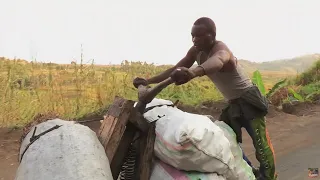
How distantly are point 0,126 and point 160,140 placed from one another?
505 cm

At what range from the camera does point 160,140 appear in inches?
94.7

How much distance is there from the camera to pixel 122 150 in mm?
2482

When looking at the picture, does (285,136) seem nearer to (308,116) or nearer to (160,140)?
(308,116)

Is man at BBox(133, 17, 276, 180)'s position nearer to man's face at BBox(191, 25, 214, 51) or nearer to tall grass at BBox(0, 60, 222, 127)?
man's face at BBox(191, 25, 214, 51)

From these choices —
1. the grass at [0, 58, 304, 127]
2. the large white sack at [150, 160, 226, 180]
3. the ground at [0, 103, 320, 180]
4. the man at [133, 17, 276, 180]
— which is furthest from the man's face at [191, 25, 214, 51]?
the grass at [0, 58, 304, 127]

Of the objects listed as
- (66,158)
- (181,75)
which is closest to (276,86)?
(181,75)

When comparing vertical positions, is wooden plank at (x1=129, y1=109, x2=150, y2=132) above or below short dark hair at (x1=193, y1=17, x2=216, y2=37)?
below

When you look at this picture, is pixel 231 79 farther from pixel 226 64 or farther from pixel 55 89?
pixel 55 89

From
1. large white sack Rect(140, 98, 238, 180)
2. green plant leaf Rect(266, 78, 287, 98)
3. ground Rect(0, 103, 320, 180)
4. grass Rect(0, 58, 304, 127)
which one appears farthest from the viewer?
green plant leaf Rect(266, 78, 287, 98)

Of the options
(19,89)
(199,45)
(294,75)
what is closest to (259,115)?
(199,45)

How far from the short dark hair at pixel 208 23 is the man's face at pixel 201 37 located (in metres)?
0.02

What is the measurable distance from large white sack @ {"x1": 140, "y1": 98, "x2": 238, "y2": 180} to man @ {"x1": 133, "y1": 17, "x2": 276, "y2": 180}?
0.61 meters

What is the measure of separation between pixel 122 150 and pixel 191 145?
434 mm

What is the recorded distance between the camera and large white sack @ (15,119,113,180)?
2010 millimetres
